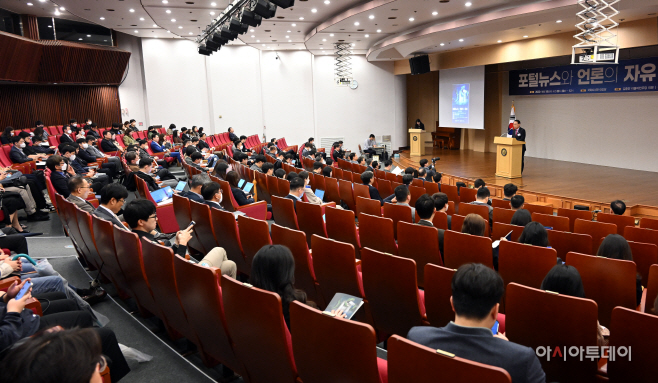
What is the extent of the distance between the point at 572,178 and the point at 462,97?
6070 millimetres

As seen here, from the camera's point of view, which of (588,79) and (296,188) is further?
(588,79)

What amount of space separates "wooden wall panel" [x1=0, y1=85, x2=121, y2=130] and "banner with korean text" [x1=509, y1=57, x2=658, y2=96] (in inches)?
550

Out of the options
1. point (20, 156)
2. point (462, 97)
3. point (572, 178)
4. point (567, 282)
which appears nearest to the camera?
point (567, 282)

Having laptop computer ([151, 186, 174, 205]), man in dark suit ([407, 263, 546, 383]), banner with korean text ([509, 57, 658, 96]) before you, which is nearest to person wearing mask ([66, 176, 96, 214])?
laptop computer ([151, 186, 174, 205])

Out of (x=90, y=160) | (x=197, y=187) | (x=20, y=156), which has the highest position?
(x=20, y=156)

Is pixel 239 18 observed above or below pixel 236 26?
above

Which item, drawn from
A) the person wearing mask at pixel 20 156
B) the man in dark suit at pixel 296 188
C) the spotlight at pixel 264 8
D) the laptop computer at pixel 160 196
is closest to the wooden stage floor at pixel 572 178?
the man in dark suit at pixel 296 188

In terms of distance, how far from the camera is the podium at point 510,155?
9.93 metres

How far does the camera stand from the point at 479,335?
1.48 meters

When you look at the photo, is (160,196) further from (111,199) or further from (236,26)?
(236,26)

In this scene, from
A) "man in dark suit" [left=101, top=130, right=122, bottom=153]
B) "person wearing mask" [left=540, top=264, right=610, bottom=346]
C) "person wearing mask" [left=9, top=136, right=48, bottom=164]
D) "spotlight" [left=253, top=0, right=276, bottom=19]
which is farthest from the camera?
"man in dark suit" [left=101, top=130, right=122, bottom=153]

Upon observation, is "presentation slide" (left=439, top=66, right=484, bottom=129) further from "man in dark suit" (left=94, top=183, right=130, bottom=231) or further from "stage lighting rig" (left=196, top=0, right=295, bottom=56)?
"man in dark suit" (left=94, top=183, right=130, bottom=231)

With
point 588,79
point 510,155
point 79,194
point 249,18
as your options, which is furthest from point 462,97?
point 79,194

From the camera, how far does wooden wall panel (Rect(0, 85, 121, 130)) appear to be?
12.2 m
